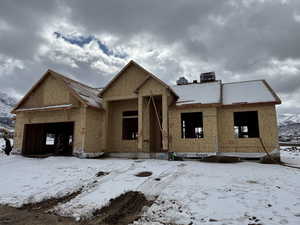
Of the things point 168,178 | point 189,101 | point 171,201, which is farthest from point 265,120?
point 171,201

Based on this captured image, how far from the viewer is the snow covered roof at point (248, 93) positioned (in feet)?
42.5

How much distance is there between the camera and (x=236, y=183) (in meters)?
7.01

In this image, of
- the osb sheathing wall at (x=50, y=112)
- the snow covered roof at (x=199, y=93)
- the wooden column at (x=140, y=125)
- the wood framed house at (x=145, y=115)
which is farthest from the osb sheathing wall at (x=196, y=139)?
Answer: the osb sheathing wall at (x=50, y=112)

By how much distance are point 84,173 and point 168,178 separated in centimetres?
394

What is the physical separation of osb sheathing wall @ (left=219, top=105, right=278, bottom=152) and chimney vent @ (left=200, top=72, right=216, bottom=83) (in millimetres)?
6422

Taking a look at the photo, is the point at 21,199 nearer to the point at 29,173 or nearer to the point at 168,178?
the point at 29,173

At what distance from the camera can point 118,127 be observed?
15.3m

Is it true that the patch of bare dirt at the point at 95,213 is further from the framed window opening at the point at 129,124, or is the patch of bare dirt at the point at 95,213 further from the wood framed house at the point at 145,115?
the framed window opening at the point at 129,124

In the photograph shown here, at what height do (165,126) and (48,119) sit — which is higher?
(48,119)

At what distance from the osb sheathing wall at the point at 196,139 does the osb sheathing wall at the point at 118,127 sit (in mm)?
3014

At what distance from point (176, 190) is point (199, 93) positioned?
966 cm

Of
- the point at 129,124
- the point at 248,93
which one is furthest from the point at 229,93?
the point at 129,124

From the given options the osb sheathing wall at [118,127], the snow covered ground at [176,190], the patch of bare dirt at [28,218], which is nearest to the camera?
the snow covered ground at [176,190]

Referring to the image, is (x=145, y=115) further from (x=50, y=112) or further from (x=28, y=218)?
(x=28, y=218)
